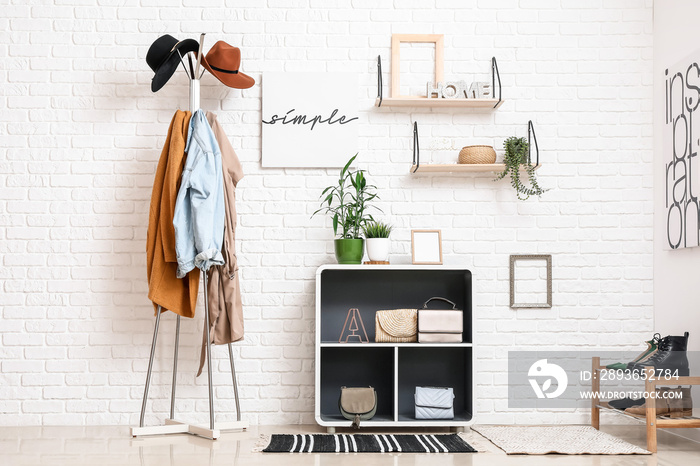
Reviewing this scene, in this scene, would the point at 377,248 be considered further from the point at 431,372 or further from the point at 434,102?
the point at 434,102

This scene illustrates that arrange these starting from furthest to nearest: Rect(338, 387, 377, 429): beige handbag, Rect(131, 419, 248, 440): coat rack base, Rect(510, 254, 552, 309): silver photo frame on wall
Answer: Rect(510, 254, 552, 309): silver photo frame on wall → Rect(338, 387, 377, 429): beige handbag → Rect(131, 419, 248, 440): coat rack base

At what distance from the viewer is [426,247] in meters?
3.60

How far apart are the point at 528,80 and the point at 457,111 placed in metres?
→ 0.45

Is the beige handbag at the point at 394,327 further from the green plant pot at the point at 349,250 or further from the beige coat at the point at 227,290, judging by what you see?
the beige coat at the point at 227,290

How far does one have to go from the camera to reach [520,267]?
3.79m

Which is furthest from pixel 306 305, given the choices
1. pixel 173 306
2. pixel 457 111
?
pixel 457 111

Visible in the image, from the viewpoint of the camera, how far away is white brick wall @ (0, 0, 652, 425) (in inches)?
145

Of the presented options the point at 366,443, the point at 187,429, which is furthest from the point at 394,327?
the point at 187,429

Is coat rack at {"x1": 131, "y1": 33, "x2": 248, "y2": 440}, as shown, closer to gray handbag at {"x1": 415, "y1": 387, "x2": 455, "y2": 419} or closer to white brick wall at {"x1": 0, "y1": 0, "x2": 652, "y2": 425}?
white brick wall at {"x1": 0, "y1": 0, "x2": 652, "y2": 425}

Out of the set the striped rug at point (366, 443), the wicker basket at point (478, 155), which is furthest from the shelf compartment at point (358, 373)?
the wicker basket at point (478, 155)

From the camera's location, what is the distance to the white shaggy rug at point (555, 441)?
2.96m

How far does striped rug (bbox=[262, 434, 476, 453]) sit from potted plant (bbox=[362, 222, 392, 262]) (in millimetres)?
906

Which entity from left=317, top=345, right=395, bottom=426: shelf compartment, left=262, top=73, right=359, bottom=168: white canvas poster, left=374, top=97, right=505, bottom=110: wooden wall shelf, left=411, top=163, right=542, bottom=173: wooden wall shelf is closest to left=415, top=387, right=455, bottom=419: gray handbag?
left=317, top=345, right=395, bottom=426: shelf compartment

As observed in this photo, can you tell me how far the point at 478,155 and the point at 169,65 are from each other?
1710 millimetres
